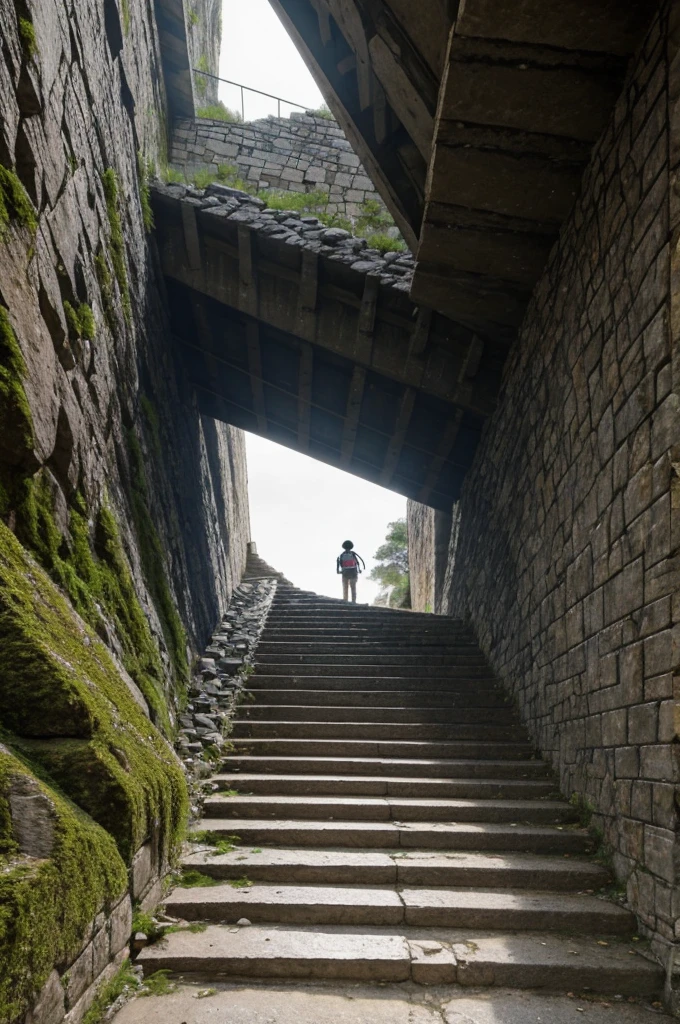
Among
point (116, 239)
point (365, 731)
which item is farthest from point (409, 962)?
point (116, 239)

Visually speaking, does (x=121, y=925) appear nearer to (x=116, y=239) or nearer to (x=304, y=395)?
(x=116, y=239)

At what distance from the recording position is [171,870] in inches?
138

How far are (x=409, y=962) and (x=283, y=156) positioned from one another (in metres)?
9.33

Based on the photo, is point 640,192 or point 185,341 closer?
point 640,192

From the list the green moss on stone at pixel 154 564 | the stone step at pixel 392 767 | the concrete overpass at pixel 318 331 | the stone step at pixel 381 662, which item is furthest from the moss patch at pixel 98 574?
the concrete overpass at pixel 318 331

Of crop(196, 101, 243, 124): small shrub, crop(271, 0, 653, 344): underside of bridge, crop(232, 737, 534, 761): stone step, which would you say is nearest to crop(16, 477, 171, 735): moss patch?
crop(232, 737, 534, 761): stone step

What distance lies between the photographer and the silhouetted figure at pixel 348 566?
13.1m

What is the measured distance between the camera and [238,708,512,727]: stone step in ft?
18.7

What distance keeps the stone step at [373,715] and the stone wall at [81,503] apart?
74cm

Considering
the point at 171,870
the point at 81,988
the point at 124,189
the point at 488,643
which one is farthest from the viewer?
the point at 488,643

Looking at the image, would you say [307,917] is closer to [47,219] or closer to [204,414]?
[47,219]

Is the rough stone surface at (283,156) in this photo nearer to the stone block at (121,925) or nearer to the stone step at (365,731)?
the stone step at (365,731)

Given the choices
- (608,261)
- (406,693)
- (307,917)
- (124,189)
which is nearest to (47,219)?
(124,189)

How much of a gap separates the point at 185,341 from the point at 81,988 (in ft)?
24.4
